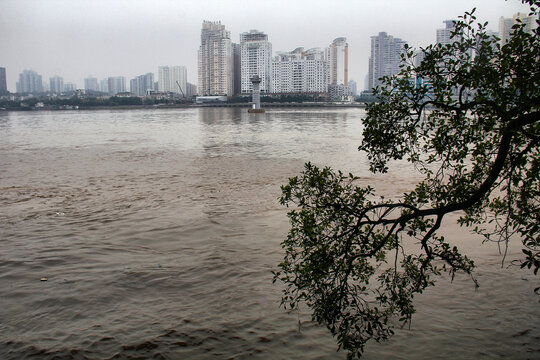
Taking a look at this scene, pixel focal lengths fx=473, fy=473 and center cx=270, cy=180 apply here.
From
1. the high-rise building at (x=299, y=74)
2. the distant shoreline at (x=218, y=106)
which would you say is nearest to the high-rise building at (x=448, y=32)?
the distant shoreline at (x=218, y=106)

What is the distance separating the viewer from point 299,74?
168 metres

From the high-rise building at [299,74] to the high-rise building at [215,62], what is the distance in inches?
788

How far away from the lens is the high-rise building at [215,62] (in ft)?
593

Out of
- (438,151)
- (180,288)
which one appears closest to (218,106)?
(180,288)

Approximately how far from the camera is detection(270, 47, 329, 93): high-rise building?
167 metres

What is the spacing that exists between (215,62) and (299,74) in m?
34.8

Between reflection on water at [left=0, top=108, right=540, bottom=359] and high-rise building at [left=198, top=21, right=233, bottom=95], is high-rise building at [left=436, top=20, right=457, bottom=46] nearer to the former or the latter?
reflection on water at [left=0, top=108, right=540, bottom=359]

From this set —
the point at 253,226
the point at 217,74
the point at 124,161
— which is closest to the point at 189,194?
the point at 253,226

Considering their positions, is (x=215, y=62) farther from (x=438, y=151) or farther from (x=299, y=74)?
(x=438, y=151)

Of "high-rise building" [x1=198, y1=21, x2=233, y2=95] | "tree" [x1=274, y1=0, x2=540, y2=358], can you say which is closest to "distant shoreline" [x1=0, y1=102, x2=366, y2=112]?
"high-rise building" [x1=198, y1=21, x2=233, y2=95]

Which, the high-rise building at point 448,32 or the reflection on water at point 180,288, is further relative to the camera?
the reflection on water at point 180,288

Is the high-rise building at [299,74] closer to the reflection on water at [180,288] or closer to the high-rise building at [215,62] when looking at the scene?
the high-rise building at [215,62]

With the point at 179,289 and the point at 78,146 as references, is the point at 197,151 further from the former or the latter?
the point at 179,289

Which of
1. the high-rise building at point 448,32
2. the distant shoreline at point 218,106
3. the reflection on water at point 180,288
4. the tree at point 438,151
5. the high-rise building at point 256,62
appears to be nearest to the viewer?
the tree at point 438,151
